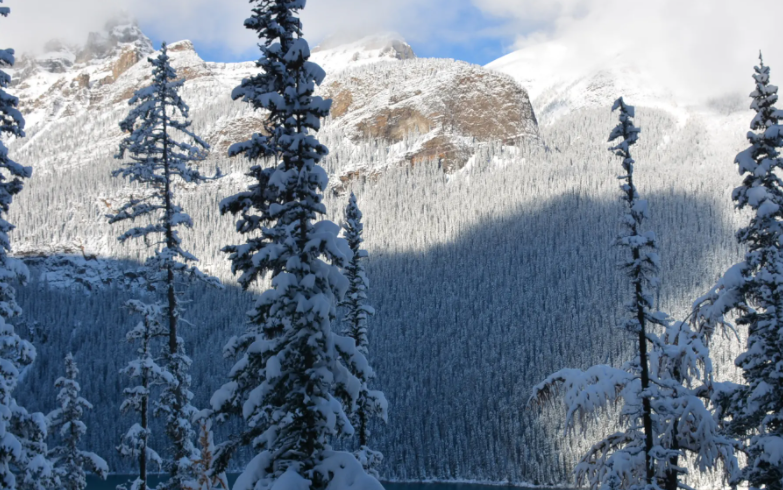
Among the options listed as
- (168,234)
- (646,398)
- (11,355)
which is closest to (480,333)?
(168,234)

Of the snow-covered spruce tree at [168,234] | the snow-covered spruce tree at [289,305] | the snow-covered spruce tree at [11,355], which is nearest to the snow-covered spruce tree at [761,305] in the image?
the snow-covered spruce tree at [289,305]

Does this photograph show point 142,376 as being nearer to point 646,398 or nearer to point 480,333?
point 646,398

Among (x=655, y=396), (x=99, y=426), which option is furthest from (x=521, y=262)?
(x=655, y=396)

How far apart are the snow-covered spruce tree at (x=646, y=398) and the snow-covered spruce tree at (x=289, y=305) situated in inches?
189

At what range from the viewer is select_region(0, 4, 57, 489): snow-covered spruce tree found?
1513 centimetres

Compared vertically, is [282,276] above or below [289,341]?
above

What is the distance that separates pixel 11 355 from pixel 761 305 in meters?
17.2

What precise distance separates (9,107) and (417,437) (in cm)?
12121

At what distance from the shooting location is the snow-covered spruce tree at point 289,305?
40.5 feet

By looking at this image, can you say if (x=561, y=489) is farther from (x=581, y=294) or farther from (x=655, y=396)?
(x=655, y=396)

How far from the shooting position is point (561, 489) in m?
116

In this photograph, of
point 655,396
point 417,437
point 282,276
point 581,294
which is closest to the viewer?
point 282,276

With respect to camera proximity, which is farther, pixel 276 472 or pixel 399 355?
pixel 399 355

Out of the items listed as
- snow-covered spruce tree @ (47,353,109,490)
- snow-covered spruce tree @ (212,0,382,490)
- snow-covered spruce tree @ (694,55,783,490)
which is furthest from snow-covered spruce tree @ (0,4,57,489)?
snow-covered spruce tree @ (694,55,783,490)
